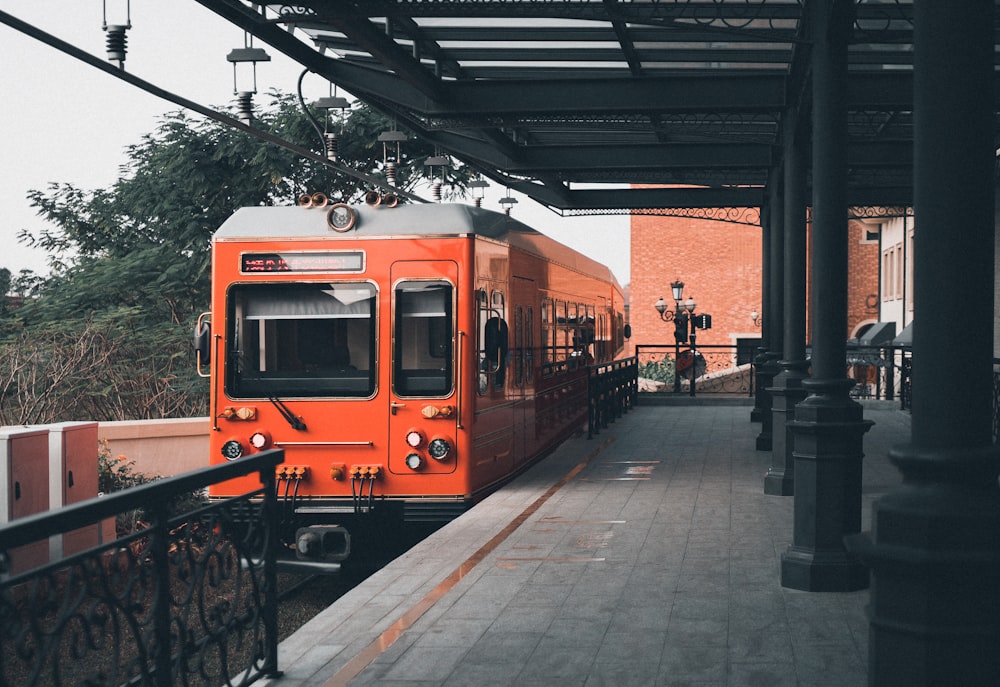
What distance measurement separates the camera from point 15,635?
3418mm

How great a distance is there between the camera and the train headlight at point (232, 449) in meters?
10.2

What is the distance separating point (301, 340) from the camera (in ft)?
33.6

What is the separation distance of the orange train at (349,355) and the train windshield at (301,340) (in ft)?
0.03

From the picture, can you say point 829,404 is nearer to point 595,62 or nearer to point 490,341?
point 490,341

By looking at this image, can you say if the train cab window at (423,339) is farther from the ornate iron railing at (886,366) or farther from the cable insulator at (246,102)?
the ornate iron railing at (886,366)

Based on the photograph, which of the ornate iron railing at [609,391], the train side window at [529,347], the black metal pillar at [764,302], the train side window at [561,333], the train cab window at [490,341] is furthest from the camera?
the ornate iron railing at [609,391]

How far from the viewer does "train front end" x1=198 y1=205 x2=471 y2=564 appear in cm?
1019

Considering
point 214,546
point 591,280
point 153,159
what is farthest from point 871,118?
point 153,159

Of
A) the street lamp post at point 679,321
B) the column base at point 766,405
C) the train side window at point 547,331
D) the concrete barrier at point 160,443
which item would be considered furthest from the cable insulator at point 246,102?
the street lamp post at point 679,321

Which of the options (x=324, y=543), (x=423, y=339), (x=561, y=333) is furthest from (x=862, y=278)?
(x=324, y=543)

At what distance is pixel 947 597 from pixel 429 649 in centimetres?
316

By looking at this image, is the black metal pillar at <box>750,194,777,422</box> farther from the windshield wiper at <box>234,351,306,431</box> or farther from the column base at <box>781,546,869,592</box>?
the column base at <box>781,546,869,592</box>

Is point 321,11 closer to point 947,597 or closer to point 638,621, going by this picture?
point 638,621

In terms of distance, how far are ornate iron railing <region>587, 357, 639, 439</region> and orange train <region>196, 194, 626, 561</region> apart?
788cm
